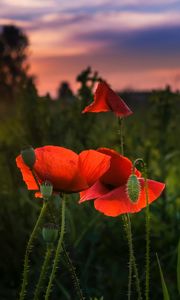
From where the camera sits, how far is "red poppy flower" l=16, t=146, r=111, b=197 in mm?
1390

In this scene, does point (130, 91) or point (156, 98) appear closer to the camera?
point (156, 98)

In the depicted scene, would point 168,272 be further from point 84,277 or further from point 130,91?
point 130,91

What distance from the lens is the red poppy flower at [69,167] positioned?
1390 mm

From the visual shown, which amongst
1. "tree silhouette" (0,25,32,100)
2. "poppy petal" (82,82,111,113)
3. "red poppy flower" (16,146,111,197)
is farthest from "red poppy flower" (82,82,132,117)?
"tree silhouette" (0,25,32,100)

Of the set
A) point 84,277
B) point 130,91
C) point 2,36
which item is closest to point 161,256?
point 84,277

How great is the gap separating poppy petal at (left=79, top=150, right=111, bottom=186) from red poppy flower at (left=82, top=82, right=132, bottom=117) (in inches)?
4.1

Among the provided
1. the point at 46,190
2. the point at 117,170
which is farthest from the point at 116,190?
the point at 46,190

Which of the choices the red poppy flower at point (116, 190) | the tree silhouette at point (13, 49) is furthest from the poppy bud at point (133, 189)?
the tree silhouette at point (13, 49)

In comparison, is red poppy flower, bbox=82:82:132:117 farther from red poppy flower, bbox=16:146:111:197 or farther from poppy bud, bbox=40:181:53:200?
poppy bud, bbox=40:181:53:200

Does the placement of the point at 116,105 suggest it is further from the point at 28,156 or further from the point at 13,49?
the point at 13,49

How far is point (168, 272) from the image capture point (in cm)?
295

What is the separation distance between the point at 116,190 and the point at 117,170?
45 millimetres

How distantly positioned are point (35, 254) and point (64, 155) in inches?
63.4

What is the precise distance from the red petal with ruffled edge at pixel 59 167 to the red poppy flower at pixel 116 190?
0.05m
